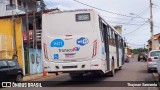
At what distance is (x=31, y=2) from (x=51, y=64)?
34.5 m

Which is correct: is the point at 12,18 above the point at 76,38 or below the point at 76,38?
above

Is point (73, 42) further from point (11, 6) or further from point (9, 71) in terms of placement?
point (11, 6)

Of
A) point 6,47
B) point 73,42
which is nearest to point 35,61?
point 6,47

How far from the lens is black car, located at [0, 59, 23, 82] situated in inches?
696

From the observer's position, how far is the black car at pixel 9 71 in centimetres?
1767

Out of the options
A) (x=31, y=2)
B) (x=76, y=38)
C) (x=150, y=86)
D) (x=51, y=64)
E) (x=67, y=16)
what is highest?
(x=31, y=2)

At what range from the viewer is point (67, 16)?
53.7 feet

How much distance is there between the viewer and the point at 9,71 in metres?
18.2

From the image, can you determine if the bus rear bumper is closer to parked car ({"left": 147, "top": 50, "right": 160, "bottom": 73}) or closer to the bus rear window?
the bus rear window

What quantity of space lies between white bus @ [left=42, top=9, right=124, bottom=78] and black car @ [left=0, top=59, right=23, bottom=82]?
8.57 ft

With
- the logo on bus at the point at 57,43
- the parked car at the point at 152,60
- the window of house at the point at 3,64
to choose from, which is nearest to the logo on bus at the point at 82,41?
the logo on bus at the point at 57,43

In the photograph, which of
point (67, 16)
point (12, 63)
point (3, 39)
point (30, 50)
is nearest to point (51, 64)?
point (67, 16)

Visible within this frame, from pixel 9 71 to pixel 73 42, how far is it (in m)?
4.27

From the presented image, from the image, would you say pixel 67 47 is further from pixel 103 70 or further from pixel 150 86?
pixel 150 86
